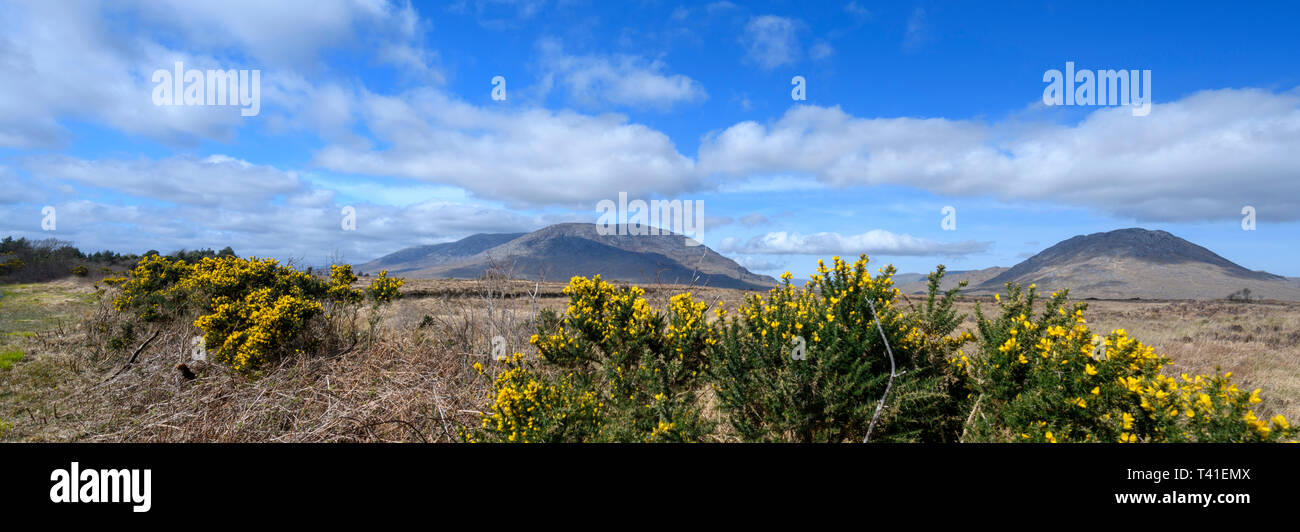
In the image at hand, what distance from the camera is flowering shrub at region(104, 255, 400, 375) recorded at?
26.9ft

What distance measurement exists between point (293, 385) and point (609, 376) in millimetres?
5187

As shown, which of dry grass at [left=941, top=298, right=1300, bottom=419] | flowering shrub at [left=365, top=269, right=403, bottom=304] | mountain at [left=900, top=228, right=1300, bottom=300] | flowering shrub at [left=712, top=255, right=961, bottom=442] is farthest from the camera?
mountain at [left=900, top=228, right=1300, bottom=300]

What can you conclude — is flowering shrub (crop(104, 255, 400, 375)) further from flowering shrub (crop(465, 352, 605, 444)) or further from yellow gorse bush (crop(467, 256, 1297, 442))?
flowering shrub (crop(465, 352, 605, 444))

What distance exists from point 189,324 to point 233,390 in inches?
145

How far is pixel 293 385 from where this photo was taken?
750 centimetres

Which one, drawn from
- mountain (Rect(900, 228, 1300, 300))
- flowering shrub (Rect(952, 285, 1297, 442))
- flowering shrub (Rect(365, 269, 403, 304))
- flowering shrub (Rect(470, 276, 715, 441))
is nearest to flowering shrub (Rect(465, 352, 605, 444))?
flowering shrub (Rect(470, 276, 715, 441))

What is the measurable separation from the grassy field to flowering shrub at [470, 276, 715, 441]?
0.92 metres

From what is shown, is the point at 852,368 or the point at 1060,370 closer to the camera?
the point at 1060,370

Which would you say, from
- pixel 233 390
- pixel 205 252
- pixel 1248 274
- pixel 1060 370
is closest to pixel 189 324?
pixel 233 390

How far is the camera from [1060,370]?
12.5 feet

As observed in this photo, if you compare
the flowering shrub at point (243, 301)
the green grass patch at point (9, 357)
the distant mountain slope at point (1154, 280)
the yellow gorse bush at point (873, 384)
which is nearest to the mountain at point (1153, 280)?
the distant mountain slope at point (1154, 280)

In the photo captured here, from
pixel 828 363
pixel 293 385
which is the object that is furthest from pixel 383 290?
pixel 828 363

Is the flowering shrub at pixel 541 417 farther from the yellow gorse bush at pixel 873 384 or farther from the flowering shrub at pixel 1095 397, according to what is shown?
the flowering shrub at pixel 1095 397
